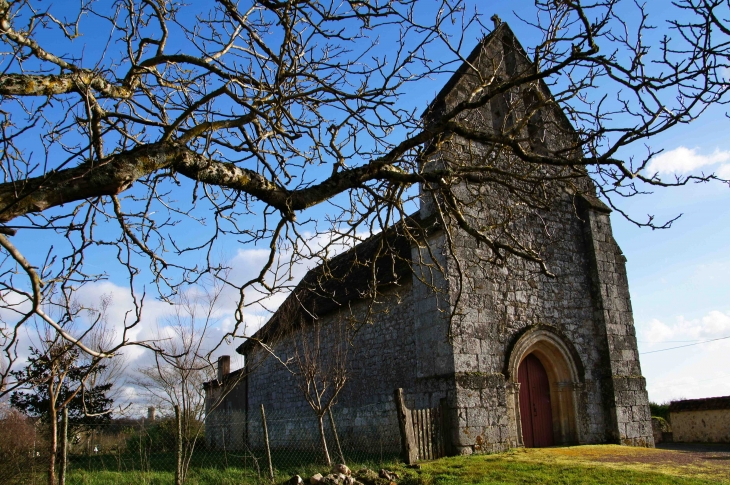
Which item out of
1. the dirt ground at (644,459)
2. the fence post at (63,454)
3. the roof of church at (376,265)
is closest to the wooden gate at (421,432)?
the dirt ground at (644,459)

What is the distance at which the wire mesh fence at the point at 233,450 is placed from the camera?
29.6ft

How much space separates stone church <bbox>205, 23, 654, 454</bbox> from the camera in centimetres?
1058

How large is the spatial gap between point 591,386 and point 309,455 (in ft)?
21.8

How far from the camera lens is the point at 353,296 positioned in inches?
555

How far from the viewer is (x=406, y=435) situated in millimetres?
9516

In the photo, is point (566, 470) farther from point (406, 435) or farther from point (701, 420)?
point (701, 420)

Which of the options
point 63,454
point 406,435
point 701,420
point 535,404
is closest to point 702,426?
point 701,420

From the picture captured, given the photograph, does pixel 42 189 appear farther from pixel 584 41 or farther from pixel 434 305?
pixel 434 305

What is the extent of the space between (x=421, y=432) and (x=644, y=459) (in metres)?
3.79

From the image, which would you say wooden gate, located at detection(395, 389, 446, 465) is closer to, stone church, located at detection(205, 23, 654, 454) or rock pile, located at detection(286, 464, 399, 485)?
stone church, located at detection(205, 23, 654, 454)

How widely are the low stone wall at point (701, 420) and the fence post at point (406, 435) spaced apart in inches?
514

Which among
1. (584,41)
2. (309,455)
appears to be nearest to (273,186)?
(584,41)

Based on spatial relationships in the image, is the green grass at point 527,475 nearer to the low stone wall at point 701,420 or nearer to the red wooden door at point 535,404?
the red wooden door at point 535,404

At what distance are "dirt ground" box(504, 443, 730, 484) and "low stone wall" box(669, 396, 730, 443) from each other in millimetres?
8471
